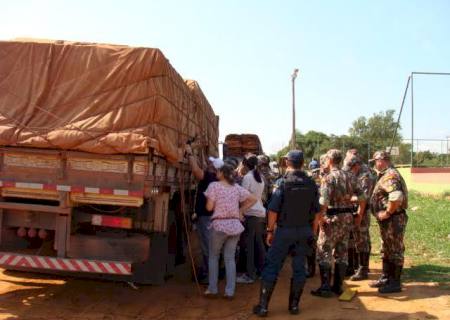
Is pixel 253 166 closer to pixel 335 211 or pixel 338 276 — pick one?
pixel 335 211

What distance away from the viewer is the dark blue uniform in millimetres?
5984

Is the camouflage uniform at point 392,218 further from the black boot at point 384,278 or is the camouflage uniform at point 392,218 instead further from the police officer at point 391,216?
the black boot at point 384,278

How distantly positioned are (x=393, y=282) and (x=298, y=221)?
6.64 feet

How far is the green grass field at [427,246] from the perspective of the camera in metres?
8.21

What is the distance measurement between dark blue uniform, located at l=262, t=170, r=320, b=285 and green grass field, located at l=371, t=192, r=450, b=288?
2.64 metres

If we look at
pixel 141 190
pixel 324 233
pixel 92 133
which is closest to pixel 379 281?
pixel 324 233

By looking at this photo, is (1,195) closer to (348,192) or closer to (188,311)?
(188,311)

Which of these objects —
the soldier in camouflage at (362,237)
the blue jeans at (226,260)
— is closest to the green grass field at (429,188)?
the soldier in camouflage at (362,237)

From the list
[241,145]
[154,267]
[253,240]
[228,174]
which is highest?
[241,145]

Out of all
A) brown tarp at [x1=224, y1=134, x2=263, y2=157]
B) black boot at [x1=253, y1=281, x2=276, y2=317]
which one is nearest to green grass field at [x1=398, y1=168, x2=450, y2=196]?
brown tarp at [x1=224, y1=134, x2=263, y2=157]

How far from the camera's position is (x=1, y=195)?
20.1ft

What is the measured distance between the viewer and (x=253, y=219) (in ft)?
25.1

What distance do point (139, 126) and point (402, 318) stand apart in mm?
3575

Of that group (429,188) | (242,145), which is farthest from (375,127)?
(242,145)
